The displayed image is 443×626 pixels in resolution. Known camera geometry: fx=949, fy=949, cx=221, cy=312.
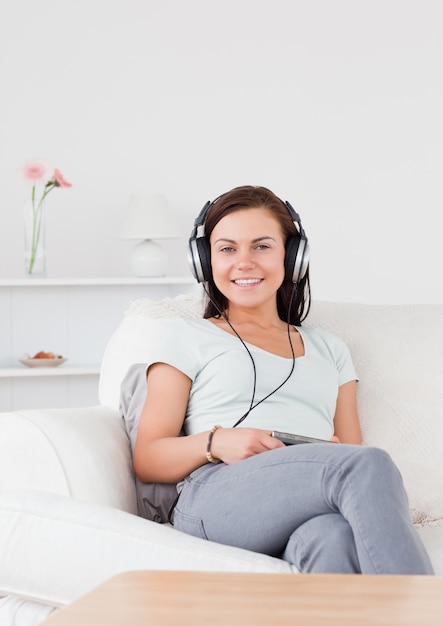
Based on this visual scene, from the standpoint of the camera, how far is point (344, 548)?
125 cm

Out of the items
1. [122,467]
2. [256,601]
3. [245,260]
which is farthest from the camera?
[245,260]

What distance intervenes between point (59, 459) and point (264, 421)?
0.38m

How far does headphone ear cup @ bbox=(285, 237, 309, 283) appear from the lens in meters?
1.89

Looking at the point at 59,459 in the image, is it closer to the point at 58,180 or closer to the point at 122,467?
the point at 122,467

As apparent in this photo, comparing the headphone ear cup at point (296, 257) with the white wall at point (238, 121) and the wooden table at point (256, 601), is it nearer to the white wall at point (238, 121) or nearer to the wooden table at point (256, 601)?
the wooden table at point (256, 601)

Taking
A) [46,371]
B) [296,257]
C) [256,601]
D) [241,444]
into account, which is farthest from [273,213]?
[46,371]

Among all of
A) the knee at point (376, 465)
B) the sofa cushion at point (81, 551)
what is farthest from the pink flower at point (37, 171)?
the knee at point (376, 465)

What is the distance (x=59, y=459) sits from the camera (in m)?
1.55

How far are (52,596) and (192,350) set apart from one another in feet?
1.84

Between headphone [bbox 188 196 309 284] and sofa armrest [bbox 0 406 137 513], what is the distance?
0.40 m

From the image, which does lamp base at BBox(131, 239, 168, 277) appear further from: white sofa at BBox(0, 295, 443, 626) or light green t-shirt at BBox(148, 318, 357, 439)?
light green t-shirt at BBox(148, 318, 357, 439)

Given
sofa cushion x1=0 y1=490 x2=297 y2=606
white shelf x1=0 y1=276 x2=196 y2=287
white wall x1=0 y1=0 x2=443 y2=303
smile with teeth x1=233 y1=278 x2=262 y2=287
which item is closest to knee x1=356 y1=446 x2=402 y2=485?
sofa cushion x1=0 y1=490 x2=297 y2=606

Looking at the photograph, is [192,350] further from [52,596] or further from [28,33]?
[28,33]

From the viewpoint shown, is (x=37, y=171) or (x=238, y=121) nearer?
(x=37, y=171)
